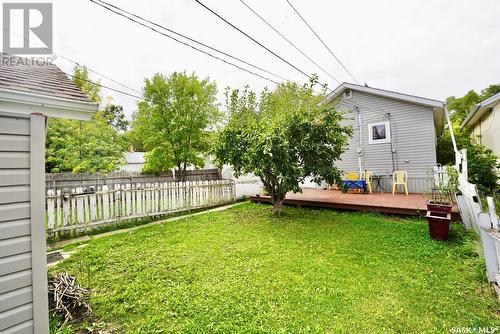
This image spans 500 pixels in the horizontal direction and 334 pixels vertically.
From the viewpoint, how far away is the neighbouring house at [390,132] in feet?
28.1

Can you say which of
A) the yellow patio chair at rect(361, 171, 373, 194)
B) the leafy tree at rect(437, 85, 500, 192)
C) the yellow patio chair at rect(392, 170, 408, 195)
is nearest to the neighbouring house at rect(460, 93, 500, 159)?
the leafy tree at rect(437, 85, 500, 192)

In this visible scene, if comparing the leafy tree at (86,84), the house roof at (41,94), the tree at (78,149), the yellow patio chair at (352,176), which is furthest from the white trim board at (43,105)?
the leafy tree at (86,84)

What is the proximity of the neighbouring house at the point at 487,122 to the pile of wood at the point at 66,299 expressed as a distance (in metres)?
11.6

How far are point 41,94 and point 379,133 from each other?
10588mm

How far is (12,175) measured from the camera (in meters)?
1.54

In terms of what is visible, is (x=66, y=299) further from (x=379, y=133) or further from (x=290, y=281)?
(x=379, y=133)

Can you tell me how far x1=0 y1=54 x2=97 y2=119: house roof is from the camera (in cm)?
232

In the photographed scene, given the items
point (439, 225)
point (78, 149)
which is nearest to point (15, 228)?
point (439, 225)

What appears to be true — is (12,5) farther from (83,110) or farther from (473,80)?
(473,80)

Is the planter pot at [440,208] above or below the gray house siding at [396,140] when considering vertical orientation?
below

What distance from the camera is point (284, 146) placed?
17.8 ft

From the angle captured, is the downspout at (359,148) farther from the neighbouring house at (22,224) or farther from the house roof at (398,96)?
the neighbouring house at (22,224)

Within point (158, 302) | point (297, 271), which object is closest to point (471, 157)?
point (297, 271)

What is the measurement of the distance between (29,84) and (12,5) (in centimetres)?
314
